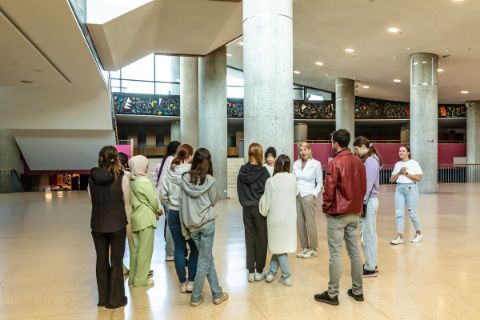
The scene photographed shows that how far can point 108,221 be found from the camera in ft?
12.5

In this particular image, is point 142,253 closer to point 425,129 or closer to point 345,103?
point 425,129

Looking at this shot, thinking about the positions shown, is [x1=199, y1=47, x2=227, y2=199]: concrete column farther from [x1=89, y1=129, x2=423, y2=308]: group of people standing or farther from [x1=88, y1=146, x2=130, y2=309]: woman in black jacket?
[x1=88, y1=146, x2=130, y2=309]: woman in black jacket

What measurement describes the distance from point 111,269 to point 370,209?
2.98m

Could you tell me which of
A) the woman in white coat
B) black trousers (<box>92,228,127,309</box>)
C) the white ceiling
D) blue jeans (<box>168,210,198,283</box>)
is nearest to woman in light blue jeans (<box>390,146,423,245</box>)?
the woman in white coat

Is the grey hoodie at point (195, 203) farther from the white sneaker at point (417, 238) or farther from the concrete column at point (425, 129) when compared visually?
the concrete column at point (425, 129)

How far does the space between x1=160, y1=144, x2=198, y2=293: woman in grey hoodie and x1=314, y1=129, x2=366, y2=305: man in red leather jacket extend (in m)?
1.38

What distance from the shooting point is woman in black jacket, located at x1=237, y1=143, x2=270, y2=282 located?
457cm

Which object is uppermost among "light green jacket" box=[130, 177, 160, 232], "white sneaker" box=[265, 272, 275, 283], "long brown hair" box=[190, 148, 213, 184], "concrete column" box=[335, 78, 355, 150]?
"concrete column" box=[335, 78, 355, 150]

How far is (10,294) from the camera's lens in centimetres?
434

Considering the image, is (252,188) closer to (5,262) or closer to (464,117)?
(5,262)

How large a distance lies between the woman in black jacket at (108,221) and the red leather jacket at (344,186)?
6.50ft

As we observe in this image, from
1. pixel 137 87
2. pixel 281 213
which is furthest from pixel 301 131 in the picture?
pixel 281 213

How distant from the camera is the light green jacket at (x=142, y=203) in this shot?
A: 4433mm

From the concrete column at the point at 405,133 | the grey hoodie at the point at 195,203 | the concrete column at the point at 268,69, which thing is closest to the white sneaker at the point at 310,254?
the concrete column at the point at 268,69
